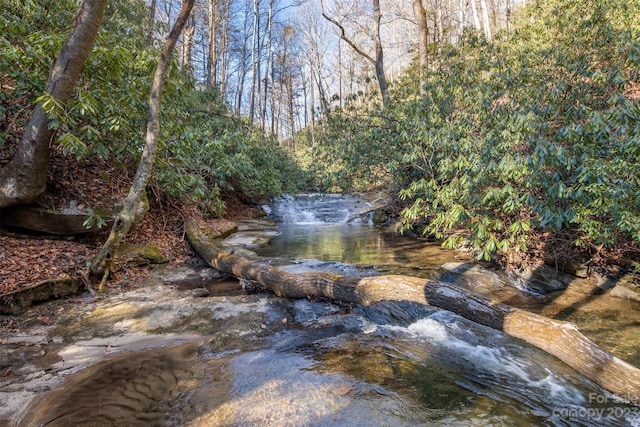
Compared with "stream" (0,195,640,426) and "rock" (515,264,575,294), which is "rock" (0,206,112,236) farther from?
"rock" (515,264,575,294)

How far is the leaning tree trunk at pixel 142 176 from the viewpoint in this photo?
475 centimetres

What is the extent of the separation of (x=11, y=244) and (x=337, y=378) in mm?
5230

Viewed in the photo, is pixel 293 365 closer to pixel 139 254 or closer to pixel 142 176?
pixel 142 176

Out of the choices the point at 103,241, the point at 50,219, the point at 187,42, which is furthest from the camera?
the point at 187,42

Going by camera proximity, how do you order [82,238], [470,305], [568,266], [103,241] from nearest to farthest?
1. [470,305]
2. [82,238]
3. [103,241]
4. [568,266]

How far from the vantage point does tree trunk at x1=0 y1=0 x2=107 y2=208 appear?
4242 mm

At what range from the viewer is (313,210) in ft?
55.9

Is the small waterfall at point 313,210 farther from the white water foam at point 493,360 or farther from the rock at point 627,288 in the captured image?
the white water foam at point 493,360

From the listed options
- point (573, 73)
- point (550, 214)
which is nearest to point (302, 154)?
point (573, 73)

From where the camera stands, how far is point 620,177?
3885 mm

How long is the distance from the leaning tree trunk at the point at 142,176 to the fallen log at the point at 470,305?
6.26ft

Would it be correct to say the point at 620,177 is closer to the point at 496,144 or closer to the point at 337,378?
the point at 496,144

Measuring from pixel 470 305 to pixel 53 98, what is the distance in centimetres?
593

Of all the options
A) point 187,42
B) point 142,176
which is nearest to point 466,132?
point 142,176
